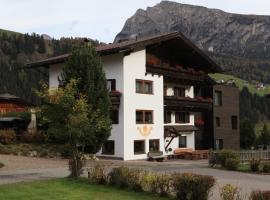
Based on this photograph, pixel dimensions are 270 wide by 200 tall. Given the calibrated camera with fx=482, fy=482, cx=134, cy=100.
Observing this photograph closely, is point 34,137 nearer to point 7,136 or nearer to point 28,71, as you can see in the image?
point 7,136

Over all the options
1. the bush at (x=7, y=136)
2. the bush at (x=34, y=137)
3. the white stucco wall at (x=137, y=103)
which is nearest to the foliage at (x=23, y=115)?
the bush at (x=34, y=137)

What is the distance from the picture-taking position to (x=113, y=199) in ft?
56.0

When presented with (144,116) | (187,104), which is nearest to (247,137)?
(187,104)

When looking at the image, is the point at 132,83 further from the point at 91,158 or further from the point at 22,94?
the point at 22,94

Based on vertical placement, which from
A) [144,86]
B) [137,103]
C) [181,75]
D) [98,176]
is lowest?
[98,176]

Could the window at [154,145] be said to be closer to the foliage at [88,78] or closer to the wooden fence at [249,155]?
the wooden fence at [249,155]

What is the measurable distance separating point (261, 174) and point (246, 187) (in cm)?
883

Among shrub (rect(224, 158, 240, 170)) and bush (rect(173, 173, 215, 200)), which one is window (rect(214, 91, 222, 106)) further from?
bush (rect(173, 173, 215, 200))

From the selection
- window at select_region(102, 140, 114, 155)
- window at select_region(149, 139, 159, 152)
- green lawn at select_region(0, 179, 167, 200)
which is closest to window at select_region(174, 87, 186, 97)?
window at select_region(149, 139, 159, 152)

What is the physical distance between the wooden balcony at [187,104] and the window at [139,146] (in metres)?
4.91

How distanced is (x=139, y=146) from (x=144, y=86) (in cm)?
558

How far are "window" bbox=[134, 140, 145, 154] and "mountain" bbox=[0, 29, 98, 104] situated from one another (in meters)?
74.7

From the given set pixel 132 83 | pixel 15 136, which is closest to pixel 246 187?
pixel 132 83

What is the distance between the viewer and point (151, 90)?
45.4 m
